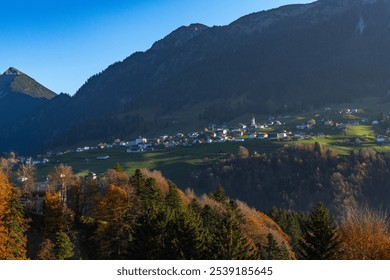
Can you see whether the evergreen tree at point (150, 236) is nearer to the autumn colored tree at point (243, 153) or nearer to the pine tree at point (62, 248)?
the pine tree at point (62, 248)

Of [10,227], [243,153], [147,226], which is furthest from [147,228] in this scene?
[243,153]

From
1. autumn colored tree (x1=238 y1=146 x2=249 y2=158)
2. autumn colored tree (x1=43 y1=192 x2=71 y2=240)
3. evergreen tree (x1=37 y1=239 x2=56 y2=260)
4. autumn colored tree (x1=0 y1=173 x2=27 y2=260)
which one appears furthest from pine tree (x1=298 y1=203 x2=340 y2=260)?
autumn colored tree (x1=238 y1=146 x2=249 y2=158)

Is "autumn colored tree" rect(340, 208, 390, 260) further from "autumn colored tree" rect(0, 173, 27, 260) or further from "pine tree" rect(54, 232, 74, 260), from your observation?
"autumn colored tree" rect(0, 173, 27, 260)

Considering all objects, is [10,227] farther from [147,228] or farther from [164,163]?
[164,163]

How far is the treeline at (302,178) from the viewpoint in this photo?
149125 mm

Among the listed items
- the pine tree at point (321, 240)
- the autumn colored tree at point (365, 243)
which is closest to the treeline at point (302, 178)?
the autumn colored tree at point (365, 243)

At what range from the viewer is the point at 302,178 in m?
165

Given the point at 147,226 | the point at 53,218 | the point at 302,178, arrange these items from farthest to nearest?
the point at 302,178 < the point at 53,218 < the point at 147,226

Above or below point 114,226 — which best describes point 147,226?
above

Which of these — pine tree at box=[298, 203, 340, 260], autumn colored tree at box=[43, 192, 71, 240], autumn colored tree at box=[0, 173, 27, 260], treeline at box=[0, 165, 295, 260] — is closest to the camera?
treeline at box=[0, 165, 295, 260]

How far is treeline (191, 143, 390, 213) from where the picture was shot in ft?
489

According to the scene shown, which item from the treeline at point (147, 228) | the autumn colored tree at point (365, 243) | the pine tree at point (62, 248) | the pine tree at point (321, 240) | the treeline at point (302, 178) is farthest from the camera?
the treeline at point (302, 178)

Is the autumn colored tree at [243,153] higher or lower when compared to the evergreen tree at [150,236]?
lower

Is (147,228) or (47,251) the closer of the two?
(147,228)
